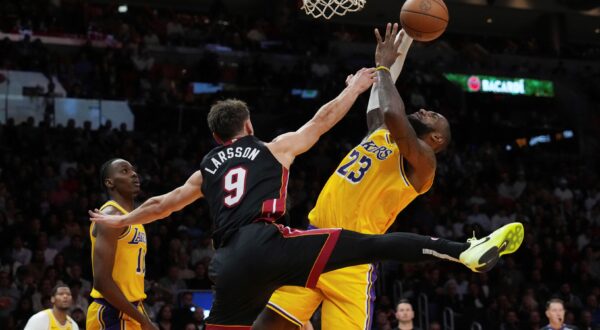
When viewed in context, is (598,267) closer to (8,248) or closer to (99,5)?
(8,248)

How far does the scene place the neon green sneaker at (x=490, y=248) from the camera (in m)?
4.59

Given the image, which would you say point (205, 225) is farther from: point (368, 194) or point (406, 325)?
point (368, 194)

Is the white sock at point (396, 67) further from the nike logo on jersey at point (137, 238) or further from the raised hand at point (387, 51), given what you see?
the nike logo on jersey at point (137, 238)

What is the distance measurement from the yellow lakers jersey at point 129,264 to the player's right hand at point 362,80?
2.11m

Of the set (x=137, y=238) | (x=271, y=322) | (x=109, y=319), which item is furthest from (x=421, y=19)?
(x=109, y=319)

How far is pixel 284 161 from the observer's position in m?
5.02

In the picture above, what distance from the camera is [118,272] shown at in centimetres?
635

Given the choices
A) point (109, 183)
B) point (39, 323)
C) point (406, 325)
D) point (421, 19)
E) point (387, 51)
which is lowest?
point (406, 325)

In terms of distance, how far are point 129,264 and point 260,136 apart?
37.7 feet

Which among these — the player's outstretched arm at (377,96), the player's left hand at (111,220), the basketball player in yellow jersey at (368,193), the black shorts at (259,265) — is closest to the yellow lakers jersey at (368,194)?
the basketball player in yellow jersey at (368,193)

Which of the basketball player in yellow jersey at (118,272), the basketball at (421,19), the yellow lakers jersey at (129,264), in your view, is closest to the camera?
the basketball at (421,19)

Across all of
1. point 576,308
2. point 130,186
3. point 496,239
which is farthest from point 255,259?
point 576,308

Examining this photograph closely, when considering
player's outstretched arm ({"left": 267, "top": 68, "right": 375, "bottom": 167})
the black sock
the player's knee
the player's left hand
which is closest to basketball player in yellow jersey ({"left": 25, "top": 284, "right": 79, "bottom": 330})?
the player's left hand

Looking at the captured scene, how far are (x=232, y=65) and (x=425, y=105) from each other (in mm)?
4570
